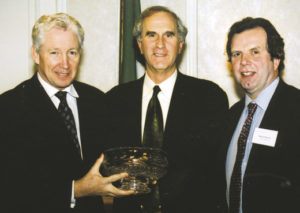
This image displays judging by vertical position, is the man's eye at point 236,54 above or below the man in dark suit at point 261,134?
above

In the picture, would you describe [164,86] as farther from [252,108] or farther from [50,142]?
[50,142]

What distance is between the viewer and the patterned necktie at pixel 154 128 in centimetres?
208

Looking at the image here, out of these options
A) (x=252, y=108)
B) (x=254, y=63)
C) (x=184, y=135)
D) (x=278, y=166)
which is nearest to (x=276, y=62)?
(x=254, y=63)

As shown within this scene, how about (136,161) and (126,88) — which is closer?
(136,161)

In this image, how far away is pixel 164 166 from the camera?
1.75m

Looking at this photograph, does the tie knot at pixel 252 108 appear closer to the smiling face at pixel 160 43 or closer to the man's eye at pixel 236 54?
the man's eye at pixel 236 54

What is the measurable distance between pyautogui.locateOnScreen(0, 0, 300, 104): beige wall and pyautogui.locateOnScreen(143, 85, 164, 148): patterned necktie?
4.27ft

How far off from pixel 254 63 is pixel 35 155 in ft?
5.57

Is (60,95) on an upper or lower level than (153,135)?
upper

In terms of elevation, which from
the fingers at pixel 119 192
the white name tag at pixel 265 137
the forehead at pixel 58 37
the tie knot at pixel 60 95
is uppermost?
the forehead at pixel 58 37

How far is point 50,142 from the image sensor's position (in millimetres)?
1905

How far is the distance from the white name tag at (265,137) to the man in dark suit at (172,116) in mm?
377

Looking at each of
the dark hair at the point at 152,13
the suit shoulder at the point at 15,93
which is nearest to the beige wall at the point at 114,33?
the dark hair at the point at 152,13

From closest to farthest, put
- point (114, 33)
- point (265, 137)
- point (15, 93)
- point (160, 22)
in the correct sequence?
point (265, 137), point (15, 93), point (160, 22), point (114, 33)
